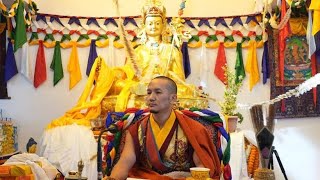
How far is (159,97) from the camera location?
112 inches

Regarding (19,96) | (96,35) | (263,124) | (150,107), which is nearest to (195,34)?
(96,35)

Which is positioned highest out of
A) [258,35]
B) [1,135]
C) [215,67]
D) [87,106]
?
[258,35]

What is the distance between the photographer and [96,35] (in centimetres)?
688

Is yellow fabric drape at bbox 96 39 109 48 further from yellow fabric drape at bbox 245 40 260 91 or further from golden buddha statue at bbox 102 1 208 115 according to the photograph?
yellow fabric drape at bbox 245 40 260 91

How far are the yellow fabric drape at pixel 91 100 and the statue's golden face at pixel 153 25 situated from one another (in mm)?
972

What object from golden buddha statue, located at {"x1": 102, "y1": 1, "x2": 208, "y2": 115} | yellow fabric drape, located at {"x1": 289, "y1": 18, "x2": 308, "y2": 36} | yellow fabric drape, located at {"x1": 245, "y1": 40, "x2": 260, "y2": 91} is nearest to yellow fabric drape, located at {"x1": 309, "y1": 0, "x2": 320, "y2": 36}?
yellow fabric drape, located at {"x1": 289, "y1": 18, "x2": 308, "y2": 36}

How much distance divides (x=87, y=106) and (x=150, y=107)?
2719 millimetres

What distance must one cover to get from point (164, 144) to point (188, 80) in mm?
4195

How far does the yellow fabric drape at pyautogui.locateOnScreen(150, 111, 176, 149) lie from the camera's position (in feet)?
9.22

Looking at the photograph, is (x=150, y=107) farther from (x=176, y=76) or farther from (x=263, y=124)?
(x=176, y=76)

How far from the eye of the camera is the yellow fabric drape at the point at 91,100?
5168mm

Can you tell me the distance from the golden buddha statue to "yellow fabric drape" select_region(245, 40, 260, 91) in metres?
1.12

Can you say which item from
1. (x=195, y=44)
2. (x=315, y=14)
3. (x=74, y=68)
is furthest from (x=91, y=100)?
(x=315, y=14)

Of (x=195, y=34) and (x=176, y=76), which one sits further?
(x=195, y=34)
